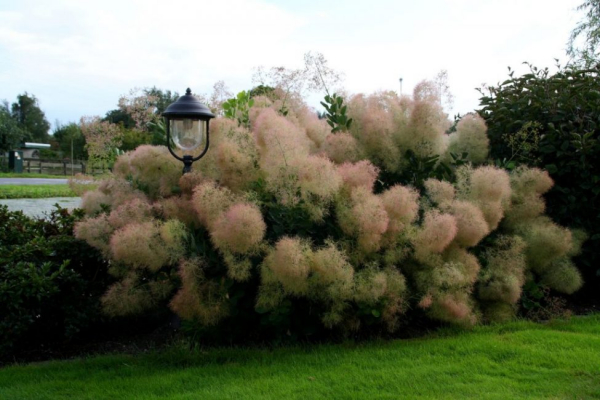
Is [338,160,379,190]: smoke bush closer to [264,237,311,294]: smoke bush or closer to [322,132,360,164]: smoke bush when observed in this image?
[322,132,360,164]: smoke bush

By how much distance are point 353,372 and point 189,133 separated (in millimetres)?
2468

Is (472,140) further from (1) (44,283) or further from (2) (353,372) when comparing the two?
(1) (44,283)

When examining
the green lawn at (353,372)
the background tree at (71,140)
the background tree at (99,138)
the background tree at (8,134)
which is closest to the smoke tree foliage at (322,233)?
the green lawn at (353,372)

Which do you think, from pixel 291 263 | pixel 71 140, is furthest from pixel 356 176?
pixel 71 140

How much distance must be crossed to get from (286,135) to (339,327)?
152cm

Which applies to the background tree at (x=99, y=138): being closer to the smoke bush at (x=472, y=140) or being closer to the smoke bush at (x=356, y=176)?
the smoke bush at (x=356, y=176)

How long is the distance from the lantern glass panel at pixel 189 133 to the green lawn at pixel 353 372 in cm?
176

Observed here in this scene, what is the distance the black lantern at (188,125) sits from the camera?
15.5 ft

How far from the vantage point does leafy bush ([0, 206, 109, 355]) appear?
4.21 m

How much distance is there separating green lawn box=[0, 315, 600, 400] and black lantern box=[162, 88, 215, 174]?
1.69 metres

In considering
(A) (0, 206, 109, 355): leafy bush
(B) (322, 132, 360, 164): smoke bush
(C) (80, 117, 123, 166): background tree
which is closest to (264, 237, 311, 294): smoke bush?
(B) (322, 132, 360, 164): smoke bush

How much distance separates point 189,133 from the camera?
4.82 meters

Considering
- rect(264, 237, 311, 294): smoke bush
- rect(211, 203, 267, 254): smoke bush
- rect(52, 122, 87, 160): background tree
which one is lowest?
rect(264, 237, 311, 294): smoke bush

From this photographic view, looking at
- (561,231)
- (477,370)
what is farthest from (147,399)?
(561,231)
